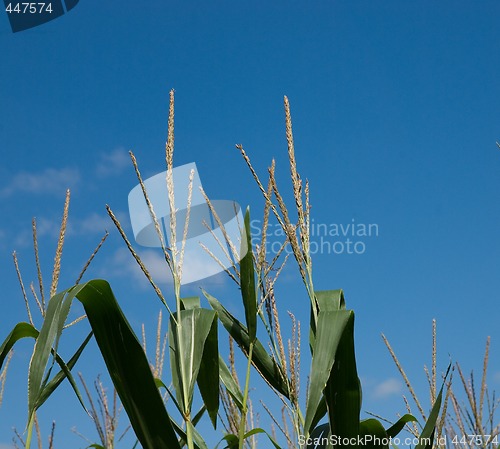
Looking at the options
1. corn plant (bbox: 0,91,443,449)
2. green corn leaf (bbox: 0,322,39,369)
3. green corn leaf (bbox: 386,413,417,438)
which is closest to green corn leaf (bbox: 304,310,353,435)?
corn plant (bbox: 0,91,443,449)

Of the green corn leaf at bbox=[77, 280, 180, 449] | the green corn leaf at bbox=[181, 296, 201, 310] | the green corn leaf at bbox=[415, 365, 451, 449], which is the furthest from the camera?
the green corn leaf at bbox=[181, 296, 201, 310]

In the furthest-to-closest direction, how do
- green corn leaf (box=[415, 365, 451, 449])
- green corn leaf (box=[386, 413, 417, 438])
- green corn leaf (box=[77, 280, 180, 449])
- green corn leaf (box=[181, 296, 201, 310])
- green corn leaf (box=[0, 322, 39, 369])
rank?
green corn leaf (box=[181, 296, 201, 310]), green corn leaf (box=[386, 413, 417, 438]), green corn leaf (box=[415, 365, 451, 449]), green corn leaf (box=[0, 322, 39, 369]), green corn leaf (box=[77, 280, 180, 449])

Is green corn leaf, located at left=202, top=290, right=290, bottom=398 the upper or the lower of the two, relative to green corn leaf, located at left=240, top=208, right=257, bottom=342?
lower

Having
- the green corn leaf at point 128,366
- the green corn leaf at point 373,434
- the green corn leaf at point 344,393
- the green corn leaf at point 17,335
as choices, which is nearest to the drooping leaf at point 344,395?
the green corn leaf at point 344,393

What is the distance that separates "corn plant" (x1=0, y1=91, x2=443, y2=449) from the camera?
4.85ft

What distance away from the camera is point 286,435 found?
232 centimetres

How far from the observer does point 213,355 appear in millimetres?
1815

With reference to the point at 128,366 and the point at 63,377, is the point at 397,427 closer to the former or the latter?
the point at 128,366

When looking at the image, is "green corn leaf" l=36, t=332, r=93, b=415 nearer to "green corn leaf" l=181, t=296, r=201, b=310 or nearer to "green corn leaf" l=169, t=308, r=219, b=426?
"green corn leaf" l=169, t=308, r=219, b=426

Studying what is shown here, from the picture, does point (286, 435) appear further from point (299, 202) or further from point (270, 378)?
point (299, 202)

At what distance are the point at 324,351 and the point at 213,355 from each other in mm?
403

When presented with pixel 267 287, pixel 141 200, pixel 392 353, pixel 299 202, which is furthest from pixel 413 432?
pixel 141 200

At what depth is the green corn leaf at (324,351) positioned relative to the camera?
4.87ft

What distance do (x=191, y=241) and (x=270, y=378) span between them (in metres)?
0.54
